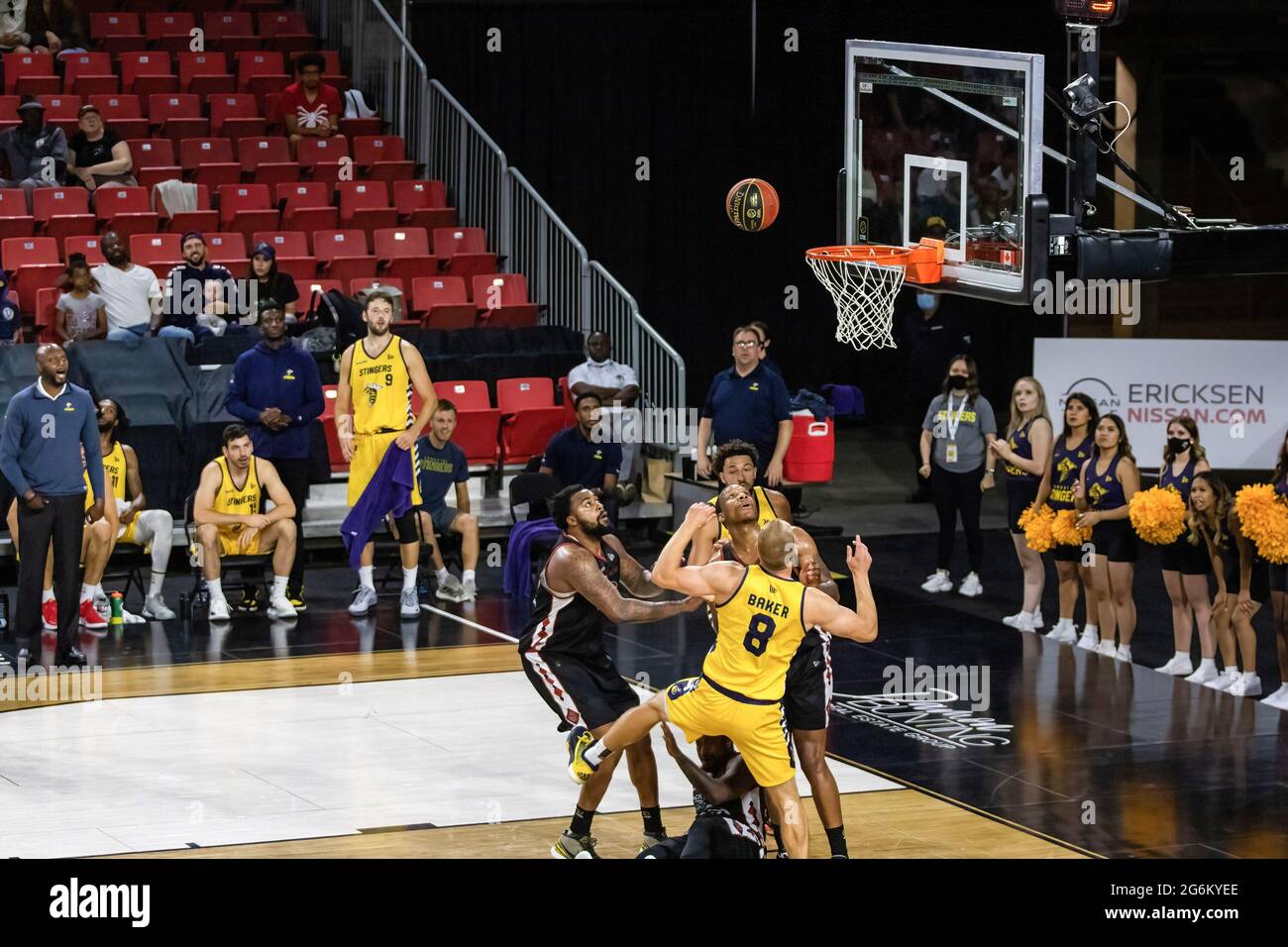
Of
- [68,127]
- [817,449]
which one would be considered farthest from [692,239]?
[68,127]

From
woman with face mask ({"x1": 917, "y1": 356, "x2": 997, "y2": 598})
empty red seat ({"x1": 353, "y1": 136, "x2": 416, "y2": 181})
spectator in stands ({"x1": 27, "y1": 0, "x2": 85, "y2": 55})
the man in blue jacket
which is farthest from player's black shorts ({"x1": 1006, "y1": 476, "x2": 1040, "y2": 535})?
spectator in stands ({"x1": 27, "y1": 0, "x2": 85, "y2": 55})

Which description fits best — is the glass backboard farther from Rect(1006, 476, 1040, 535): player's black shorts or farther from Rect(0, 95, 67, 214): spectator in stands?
Rect(0, 95, 67, 214): spectator in stands

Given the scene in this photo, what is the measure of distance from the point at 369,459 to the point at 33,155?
574cm

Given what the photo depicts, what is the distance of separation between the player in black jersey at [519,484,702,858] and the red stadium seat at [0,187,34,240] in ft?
31.6

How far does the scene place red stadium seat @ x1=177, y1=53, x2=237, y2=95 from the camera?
18.6 meters

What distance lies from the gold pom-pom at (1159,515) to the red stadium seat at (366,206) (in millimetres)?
8570

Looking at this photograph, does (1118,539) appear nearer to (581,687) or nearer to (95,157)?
(581,687)

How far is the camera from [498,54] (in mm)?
20016

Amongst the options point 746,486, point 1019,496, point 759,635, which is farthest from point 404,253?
point 759,635

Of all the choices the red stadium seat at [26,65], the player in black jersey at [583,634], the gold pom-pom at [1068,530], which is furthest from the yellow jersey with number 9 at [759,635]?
the red stadium seat at [26,65]

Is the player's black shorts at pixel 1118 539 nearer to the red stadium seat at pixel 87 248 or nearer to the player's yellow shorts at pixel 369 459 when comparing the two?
the player's yellow shorts at pixel 369 459

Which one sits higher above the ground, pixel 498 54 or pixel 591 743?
pixel 498 54
